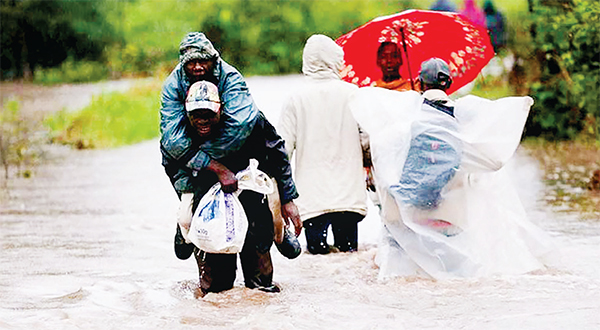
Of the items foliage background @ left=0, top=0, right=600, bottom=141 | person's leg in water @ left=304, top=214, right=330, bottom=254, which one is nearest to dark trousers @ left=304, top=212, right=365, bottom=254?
person's leg in water @ left=304, top=214, right=330, bottom=254

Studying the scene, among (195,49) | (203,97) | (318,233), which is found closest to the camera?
(203,97)

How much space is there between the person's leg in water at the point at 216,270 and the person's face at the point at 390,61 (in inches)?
99.6

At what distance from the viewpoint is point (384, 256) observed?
7.39m

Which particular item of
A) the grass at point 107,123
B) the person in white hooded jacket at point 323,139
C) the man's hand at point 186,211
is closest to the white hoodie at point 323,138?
the person in white hooded jacket at point 323,139

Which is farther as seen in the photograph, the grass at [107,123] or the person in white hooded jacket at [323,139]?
the grass at [107,123]

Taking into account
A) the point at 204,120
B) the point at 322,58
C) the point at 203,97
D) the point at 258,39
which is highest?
the point at 203,97

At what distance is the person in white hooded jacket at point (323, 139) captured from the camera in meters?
8.14

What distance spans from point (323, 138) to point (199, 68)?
216cm

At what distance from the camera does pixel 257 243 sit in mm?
6418

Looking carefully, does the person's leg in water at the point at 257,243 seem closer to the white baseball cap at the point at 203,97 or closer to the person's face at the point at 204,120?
the person's face at the point at 204,120

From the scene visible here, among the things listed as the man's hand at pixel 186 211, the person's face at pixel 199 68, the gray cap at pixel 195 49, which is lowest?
the man's hand at pixel 186 211

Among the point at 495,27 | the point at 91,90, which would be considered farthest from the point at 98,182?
the point at 91,90

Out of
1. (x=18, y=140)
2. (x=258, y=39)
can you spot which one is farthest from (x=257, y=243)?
(x=258, y=39)

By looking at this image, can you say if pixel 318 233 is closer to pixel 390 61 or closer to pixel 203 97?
pixel 390 61
